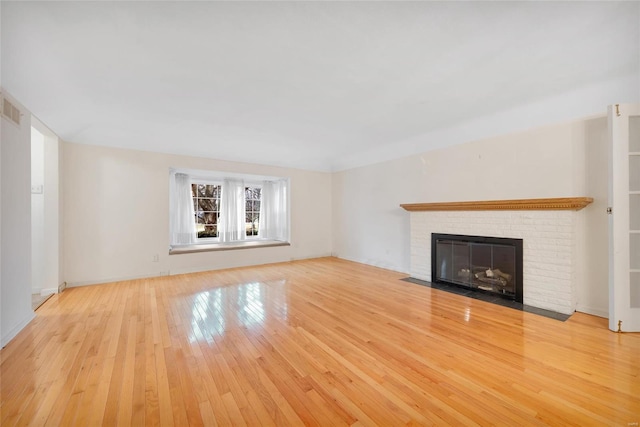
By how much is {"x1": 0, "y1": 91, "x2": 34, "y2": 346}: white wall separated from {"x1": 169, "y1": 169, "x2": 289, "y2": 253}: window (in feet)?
7.42

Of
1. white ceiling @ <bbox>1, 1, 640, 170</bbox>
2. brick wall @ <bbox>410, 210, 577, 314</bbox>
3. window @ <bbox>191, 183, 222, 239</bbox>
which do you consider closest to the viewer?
white ceiling @ <bbox>1, 1, 640, 170</bbox>

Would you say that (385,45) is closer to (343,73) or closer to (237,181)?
(343,73)

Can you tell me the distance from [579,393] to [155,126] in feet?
17.2

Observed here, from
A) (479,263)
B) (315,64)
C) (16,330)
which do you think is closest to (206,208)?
(16,330)

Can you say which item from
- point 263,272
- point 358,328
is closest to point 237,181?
point 263,272

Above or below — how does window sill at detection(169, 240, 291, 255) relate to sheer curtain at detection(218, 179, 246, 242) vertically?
below

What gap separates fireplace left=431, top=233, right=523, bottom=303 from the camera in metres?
3.30

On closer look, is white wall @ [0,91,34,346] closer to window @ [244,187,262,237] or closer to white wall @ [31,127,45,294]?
white wall @ [31,127,45,294]

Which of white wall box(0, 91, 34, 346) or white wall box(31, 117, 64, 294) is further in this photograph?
white wall box(31, 117, 64, 294)

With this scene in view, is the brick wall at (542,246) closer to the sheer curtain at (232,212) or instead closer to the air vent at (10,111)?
the sheer curtain at (232,212)

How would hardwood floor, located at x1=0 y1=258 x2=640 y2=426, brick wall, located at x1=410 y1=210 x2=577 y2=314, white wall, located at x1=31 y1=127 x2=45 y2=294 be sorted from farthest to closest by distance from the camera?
white wall, located at x1=31 y1=127 x2=45 y2=294 → brick wall, located at x1=410 y1=210 x2=577 y2=314 → hardwood floor, located at x1=0 y1=258 x2=640 y2=426

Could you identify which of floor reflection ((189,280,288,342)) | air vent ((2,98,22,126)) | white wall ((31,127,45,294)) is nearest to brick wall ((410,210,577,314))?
floor reflection ((189,280,288,342))

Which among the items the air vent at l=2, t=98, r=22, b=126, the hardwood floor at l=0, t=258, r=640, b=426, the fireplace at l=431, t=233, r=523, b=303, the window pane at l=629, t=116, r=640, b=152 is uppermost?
the air vent at l=2, t=98, r=22, b=126

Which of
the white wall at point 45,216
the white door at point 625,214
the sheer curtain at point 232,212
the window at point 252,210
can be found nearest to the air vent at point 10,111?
the white wall at point 45,216
